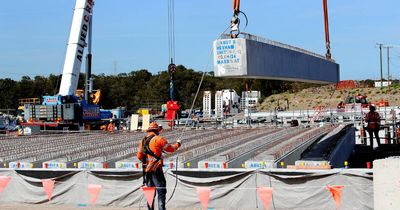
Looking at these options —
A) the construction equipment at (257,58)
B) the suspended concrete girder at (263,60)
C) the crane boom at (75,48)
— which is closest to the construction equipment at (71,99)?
the crane boom at (75,48)

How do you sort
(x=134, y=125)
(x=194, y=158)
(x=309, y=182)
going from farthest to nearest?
(x=134, y=125) → (x=194, y=158) → (x=309, y=182)

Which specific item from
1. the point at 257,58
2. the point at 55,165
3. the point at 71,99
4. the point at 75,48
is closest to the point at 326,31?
the point at 257,58

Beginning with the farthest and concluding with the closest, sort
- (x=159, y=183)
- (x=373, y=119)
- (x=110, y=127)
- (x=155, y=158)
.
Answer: (x=110, y=127) → (x=373, y=119) → (x=159, y=183) → (x=155, y=158)

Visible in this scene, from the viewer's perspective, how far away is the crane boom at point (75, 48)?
121 feet

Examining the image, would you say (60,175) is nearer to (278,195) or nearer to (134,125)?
(278,195)

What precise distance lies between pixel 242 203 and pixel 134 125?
2412cm

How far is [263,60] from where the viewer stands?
1476 centimetres

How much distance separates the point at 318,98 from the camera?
306ft

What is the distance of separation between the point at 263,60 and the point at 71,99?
24.7 m

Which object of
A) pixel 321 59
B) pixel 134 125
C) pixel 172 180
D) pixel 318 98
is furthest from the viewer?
pixel 318 98

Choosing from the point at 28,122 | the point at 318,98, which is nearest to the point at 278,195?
the point at 28,122

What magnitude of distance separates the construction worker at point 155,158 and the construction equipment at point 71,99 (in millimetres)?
27444

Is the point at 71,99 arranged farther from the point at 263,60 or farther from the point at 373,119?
the point at 263,60

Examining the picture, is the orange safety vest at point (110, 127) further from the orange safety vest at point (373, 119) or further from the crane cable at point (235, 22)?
the crane cable at point (235, 22)
